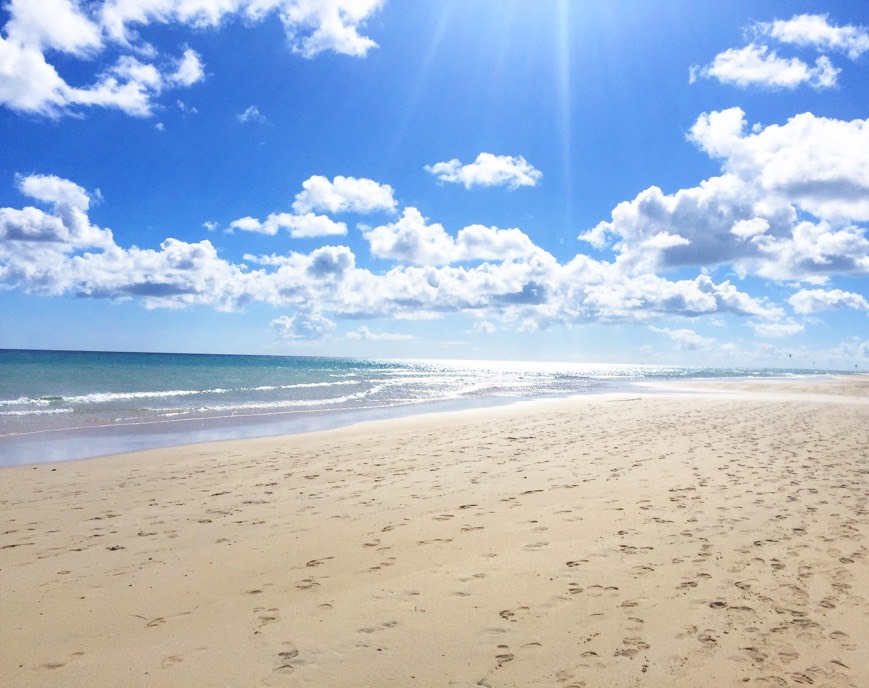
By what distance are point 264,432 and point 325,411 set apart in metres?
8.65

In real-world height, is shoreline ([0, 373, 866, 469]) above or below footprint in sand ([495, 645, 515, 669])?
below

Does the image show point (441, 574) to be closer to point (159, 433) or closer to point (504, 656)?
point (504, 656)

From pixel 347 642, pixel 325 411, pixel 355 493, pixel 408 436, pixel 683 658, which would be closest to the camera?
pixel 683 658

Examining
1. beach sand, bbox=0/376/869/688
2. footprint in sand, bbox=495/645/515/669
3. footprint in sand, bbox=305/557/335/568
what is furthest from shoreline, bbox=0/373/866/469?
footprint in sand, bbox=495/645/515/669

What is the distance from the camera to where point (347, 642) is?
199 inches

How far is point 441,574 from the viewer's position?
21.5 ft

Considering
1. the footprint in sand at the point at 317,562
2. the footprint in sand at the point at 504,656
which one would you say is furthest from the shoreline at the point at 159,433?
the footprint in sand at the point at 504,656

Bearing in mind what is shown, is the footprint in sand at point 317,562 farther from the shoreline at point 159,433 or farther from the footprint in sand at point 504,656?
the shoreline at point 159,433

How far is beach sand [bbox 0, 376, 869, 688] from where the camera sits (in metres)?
4.72

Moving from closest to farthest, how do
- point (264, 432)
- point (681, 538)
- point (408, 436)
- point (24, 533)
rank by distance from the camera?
point (681, 538), point (24, 533), point (408, 436), point (264, 432)

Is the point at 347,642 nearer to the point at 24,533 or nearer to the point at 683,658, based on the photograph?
the point at 683,658

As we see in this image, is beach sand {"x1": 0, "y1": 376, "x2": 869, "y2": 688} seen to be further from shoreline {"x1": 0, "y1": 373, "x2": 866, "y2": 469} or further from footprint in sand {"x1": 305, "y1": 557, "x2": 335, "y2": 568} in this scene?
shoreline {"x1": 0, "y1": 373, "x2": 866, "y2": 469}

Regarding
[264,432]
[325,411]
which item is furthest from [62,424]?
[325,411]

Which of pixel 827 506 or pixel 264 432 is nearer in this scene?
pixel 827 506
